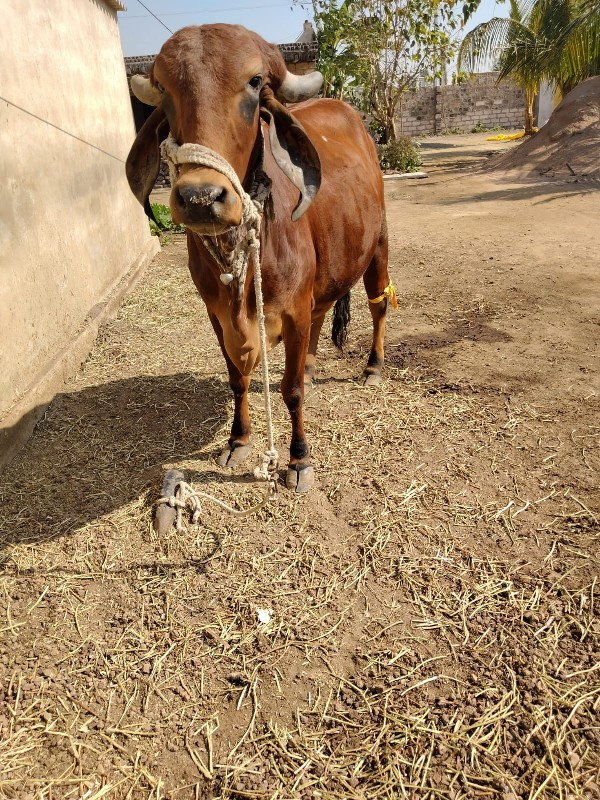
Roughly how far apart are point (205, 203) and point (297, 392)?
143cm

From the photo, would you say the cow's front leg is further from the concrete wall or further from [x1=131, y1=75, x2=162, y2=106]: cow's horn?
the concrete wall

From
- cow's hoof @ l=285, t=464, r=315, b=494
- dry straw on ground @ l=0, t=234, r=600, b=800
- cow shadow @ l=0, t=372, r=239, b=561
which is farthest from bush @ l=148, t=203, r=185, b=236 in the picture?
cow's hoof @ l=285, t=464, r=315, b=494

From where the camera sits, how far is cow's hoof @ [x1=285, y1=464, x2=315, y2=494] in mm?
3127

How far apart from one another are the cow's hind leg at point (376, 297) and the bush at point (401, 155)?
12.8 metres

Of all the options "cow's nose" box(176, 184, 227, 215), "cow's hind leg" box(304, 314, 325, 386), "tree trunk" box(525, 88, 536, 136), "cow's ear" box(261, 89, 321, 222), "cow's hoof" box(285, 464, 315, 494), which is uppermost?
"tree trunk" box(525, 88, 536, 136)

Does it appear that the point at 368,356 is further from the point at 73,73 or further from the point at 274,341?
the point at 73,73

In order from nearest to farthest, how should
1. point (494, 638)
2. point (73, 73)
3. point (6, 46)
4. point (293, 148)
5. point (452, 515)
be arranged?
point (494, 638) → point (293, 148) → point (452, 515) → point (6, 46) → point (73, 73)

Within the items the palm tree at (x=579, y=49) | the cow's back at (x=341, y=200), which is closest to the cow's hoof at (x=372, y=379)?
the cow's back at (x=341, y=200)

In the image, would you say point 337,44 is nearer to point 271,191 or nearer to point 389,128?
point 389,128

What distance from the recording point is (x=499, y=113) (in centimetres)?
2939

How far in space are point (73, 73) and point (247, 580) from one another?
5.15 metres

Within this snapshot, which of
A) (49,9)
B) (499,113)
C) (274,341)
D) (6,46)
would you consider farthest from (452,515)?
(499,113)

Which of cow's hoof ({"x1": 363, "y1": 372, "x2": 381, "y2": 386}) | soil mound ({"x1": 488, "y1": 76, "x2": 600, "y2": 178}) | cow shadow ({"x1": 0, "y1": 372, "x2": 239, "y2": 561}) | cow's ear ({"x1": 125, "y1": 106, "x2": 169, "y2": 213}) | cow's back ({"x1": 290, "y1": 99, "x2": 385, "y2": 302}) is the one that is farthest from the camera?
soil mound ({"x1": 488, "y1": 76, "x2": 600, "y2": 178})

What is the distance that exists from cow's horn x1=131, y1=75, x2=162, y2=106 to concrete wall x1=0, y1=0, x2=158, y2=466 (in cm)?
176
